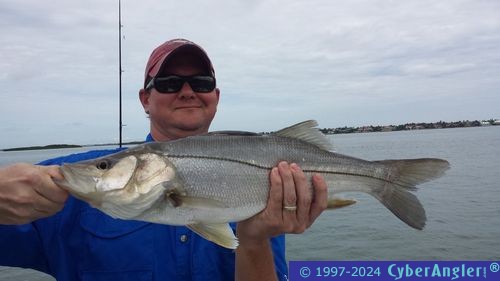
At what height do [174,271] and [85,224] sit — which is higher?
[85,224]

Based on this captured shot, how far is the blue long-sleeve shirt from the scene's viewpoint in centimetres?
320

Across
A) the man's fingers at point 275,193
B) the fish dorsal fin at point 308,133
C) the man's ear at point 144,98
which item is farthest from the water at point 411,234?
the man's fingers at point 275,193

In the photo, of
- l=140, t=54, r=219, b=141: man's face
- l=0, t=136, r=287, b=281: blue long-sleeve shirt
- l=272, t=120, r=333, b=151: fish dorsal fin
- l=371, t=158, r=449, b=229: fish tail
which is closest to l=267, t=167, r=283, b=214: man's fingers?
l=272, t=120, r=333, b=151: fish dorsal fin

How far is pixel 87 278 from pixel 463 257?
39.6 feet

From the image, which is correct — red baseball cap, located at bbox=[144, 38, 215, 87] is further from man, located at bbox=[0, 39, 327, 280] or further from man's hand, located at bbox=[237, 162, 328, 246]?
man's hand, located at bbox=[237, 162, 328, 246]

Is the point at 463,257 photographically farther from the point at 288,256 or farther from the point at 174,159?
the point at 174,159

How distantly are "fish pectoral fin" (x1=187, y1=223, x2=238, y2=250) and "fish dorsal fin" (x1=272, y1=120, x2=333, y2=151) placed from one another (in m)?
0.93

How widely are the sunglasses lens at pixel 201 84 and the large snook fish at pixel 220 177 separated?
2.65ft

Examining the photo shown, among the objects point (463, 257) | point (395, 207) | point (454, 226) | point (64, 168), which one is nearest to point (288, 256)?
point (463, 257)

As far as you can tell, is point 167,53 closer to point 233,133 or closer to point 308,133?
point 233,133

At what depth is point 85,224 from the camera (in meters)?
3.37

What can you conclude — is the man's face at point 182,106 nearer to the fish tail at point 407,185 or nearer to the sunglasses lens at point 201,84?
the sunglasses lens at point 201,84

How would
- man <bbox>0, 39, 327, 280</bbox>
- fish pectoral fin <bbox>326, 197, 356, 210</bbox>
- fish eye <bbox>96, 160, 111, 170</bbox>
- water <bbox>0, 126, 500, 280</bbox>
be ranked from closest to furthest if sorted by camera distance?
fish eye <bbox>96, 160, 111, 170</bbox>, man <bbox>0, 39, 327, 280</bbox>, fish pectoral fin <bbox>326, 197, 356, 210</bbox>, water <bbox>0, 126, 500, 280</bbox>

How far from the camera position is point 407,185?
3.49m
